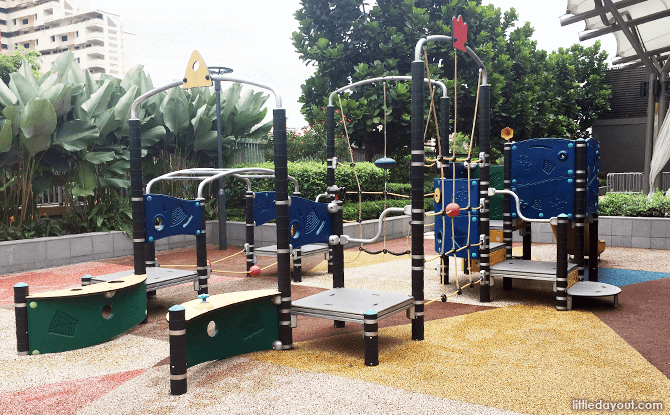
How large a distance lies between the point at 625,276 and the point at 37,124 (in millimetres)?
9751

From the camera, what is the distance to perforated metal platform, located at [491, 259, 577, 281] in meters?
6.40

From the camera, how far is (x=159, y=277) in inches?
253

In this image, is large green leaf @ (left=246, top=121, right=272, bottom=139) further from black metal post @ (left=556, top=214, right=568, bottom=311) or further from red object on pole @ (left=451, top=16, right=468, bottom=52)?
black metal post @ (left=556, top=214, right=568, bottom=311)

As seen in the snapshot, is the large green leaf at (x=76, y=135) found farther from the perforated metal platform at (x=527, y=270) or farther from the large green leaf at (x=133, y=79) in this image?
the perforated metal platform at (x=527, y=270)

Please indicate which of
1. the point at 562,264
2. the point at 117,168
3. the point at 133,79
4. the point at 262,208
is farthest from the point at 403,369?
the point at 133,79

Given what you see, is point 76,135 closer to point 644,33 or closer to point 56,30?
point 644,33

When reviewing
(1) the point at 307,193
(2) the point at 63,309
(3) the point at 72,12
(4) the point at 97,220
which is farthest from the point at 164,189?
(3) the point at 72,12

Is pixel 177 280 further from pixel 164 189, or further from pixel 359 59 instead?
pixel 359 59

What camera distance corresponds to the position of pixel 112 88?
36.0ft

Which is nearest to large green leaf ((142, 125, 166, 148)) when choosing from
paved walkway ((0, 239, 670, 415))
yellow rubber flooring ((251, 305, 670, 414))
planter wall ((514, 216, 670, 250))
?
paved walkway ((0, 239, 670, 415))

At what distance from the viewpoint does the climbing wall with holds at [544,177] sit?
6.82m

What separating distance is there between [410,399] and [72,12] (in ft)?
344

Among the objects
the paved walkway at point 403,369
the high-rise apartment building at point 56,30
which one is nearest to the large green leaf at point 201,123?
the paved walkway at point 403,369

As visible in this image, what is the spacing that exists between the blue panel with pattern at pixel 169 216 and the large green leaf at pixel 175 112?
18.9 ft
